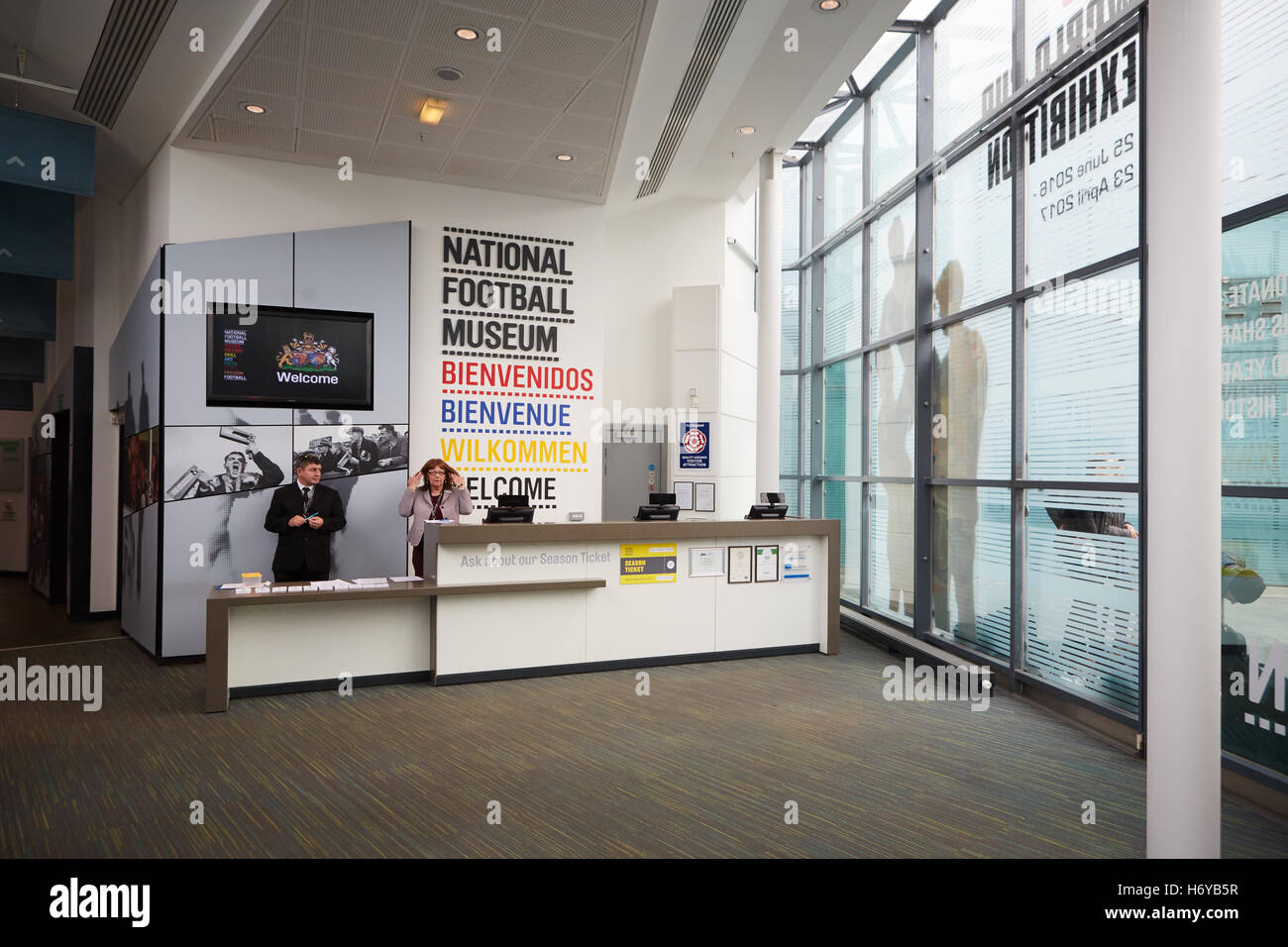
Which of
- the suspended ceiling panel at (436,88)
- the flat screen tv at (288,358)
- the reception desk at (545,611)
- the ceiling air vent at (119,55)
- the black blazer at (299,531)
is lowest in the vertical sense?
the reception desk at (545,611)

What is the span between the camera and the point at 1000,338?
20.5 feet

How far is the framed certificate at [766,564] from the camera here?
705 centimetres

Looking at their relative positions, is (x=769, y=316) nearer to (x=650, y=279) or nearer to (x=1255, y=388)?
(x=650, y=279)

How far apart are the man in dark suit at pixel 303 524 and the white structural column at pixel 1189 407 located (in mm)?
5778

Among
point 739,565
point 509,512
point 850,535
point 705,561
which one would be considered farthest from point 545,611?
point 850,535

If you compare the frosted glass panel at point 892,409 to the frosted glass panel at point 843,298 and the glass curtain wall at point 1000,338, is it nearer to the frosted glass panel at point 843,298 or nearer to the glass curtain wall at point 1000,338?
the glass curtain wall at point 1000,338

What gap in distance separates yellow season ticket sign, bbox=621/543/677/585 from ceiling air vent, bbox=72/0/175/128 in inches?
186

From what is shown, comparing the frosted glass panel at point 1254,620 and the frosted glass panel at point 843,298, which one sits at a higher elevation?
the frosted glass panel at point 843,298

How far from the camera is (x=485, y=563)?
612 cm

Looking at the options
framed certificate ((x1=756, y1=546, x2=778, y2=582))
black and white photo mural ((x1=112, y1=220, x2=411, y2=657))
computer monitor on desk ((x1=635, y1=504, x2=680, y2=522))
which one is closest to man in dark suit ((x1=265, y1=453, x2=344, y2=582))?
black and white photo mural ((x1=112, y1=220, x2=411, y2=657))
